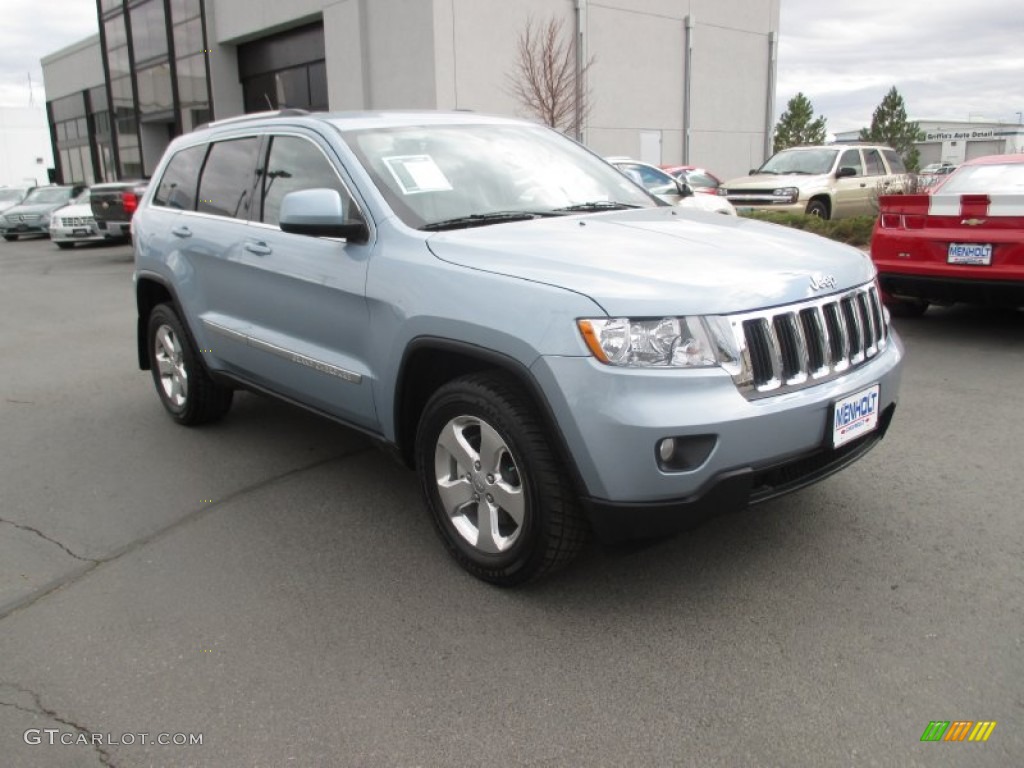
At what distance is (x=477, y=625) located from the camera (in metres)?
3.11

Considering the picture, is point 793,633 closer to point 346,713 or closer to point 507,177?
point 346,713

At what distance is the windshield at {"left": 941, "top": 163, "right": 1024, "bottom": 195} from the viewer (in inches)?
275

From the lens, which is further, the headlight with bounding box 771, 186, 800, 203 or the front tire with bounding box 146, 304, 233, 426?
the headlight with bounding box 771, 186, 800, 203

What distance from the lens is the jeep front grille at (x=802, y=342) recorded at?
2.88 metres

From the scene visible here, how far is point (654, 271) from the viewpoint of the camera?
2.98 metres

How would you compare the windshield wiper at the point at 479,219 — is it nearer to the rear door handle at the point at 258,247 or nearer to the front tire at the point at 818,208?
the rear door handle at the point at 258,247

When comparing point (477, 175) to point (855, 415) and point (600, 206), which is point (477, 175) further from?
point (855, 415)

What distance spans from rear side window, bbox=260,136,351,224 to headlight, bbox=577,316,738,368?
1.58 meters

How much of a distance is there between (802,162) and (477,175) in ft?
45.4

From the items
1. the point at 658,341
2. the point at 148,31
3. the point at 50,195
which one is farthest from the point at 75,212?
the point at 658,341

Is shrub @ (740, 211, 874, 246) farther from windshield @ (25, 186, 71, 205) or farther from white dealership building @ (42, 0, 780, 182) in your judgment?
windshield @ (25, 186, 71, 205)

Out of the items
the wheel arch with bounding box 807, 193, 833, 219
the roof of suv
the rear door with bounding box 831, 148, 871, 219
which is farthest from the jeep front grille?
the rear door with bounding box 831, 148, 871, 219

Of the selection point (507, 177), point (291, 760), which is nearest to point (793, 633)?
point (291, 760)

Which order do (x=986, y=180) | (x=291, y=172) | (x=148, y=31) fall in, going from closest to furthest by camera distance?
(x=291, y=172)
(x=986, y=180)
(x=148, y=31)
